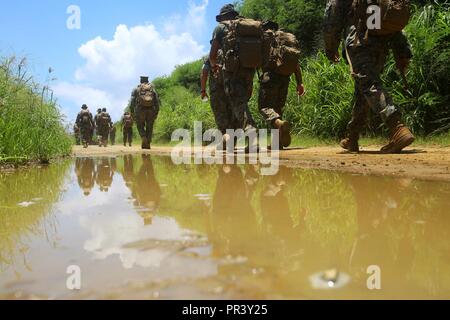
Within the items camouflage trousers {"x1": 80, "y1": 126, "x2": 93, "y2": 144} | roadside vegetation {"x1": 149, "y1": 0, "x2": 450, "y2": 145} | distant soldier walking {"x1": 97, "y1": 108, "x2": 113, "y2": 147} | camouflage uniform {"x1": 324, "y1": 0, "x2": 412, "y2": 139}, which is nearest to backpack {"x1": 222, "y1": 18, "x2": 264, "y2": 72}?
camouflage uniform {"x1": 324, "y1": 0, "x2": 412, "y2": 139}

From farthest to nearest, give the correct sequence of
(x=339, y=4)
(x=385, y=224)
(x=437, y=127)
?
(x=437, y=127) → (x=339, y=4) → (x=385, y=224)

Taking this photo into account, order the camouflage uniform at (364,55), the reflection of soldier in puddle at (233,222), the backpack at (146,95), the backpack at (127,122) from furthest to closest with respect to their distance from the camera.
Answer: the backpack at (127,122)
the backpack at (146,95)
the camouflage uniform at (364,55)
the reflection of soldier in puddle at (233,222)

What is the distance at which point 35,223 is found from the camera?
160cm

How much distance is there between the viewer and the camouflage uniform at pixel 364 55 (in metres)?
4.04

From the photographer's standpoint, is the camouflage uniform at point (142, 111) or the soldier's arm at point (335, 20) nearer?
the soldier's arm at point (335, 20)

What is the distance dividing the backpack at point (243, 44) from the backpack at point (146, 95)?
4.15m

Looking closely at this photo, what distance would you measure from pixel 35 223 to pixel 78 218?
0.52 feet

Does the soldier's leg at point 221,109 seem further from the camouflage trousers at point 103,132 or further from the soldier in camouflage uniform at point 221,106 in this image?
the camouflage trousers at point 103,132

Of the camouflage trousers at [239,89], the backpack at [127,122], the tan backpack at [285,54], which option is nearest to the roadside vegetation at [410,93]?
the tan backpack at [285,54]

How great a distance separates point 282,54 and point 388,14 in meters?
2.42

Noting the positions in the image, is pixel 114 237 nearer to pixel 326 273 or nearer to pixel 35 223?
pixel 35 223

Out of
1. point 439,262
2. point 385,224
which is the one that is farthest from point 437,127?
point 439,262

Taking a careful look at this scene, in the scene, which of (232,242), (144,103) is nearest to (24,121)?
(232,242)

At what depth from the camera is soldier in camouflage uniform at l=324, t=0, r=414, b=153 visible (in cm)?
398
